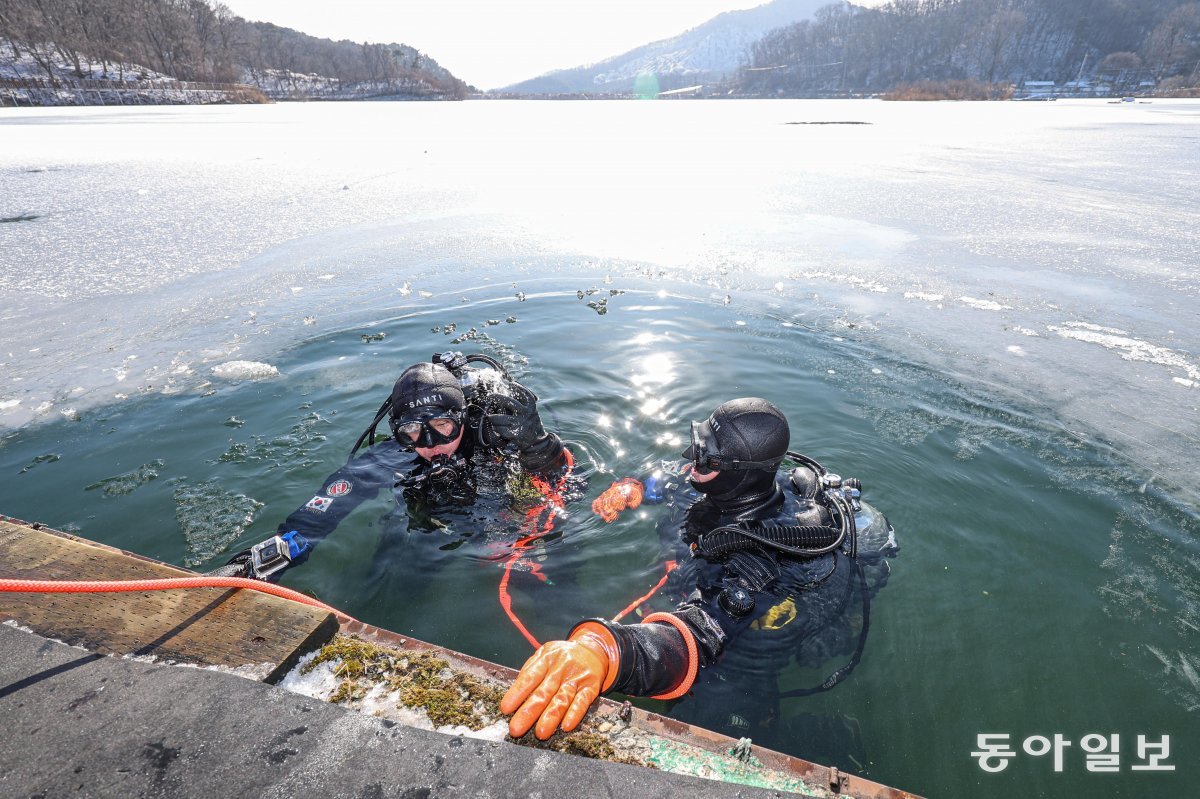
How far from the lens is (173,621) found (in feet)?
7.20

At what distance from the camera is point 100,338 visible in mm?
6512

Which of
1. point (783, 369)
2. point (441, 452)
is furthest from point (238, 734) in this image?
point (783, 369)

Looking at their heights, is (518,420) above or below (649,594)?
above

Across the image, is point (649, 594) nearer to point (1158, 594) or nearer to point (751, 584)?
point (751, 584)

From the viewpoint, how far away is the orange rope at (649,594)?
352cm

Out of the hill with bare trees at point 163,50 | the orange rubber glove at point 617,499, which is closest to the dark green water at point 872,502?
the orange rubber glove at point 617,499

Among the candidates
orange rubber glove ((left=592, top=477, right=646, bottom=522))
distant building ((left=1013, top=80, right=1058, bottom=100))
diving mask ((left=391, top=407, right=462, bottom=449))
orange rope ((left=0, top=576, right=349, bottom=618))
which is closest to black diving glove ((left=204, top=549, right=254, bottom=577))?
orange rope ((left=0, top=576, right=349, bottom=618))

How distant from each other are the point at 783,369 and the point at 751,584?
12.8 feet

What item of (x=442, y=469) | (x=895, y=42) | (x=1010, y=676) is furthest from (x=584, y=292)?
(x=895, y=42)

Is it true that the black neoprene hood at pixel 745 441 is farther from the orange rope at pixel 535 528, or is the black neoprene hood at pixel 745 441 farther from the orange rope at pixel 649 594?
the orange rope at pixel 535 528

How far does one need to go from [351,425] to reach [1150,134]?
3426 centimetres

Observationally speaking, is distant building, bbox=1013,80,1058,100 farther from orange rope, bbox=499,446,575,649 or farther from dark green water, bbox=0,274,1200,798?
orange rope, bbox=499,446,575,649

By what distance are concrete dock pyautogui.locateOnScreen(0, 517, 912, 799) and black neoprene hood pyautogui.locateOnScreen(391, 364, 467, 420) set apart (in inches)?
70.8

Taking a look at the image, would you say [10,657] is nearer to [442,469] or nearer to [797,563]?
[442,469]
